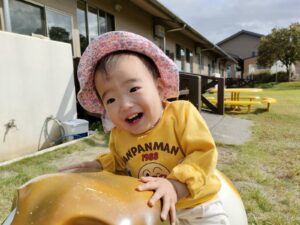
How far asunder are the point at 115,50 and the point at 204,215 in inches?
33.6

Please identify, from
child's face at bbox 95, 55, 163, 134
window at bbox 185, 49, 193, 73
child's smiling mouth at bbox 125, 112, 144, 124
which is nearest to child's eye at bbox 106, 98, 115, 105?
child's face at bbox 95, 55, 163, 134

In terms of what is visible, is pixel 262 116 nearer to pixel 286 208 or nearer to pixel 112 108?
pixel 286 208

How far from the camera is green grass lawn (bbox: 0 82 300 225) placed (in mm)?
3238

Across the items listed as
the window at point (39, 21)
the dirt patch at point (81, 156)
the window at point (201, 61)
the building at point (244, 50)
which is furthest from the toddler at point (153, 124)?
the building at point (244, 50)

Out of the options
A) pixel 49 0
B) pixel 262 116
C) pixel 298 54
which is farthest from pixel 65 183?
pixel 298 54

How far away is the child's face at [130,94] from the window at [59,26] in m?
6.21

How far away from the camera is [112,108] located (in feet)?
4.68

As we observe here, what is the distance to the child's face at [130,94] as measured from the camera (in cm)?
138

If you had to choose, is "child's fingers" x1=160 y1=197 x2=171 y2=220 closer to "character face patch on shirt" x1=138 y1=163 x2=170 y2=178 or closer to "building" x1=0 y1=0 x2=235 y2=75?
"character face patch on shirt" x1=138 y1=163 x2=170 y2=178

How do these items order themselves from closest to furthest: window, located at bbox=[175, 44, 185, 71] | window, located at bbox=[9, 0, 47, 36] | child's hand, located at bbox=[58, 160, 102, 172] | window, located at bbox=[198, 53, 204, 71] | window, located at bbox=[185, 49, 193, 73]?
child's hand, located at bbox=[58, 160, 102, 172] → window, located at bbox=[9, 0, 47, 36] → window, located at bbox=[175, 44, 185, 71] → window, located at bbox=[185, 49, 193, 73] → window, located at bbox=[198, 53, 204, 71]

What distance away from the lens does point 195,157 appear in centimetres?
138

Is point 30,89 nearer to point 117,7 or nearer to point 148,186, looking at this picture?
point 148,186

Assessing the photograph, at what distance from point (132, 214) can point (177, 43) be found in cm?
1663

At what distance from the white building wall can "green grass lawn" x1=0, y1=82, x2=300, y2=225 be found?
576 mm
